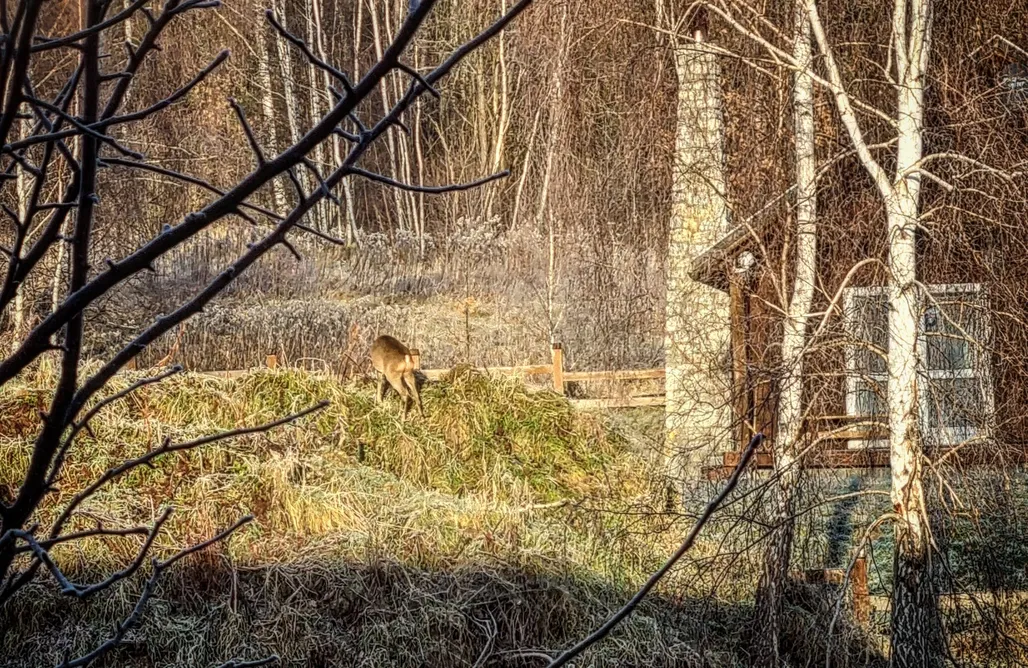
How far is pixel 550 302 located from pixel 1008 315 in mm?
9082

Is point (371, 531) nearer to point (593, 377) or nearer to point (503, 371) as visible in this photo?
point (503, 371)

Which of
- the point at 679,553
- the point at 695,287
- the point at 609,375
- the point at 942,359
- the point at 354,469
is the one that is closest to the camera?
the point at 679,553

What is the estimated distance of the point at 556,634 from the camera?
7.36m

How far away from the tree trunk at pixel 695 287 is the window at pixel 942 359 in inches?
33.2

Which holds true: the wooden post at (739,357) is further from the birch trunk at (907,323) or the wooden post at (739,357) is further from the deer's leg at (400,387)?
the deer's leg at (400,387)

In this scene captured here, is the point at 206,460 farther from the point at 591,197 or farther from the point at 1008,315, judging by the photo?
the point at 1008,315

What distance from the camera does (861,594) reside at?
6.95m

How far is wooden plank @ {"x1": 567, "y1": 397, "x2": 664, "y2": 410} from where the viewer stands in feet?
37.0

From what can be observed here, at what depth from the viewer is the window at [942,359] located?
6.07 meters

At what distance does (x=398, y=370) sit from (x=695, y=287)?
248 centimetres

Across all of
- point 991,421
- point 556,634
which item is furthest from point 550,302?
point 991,421

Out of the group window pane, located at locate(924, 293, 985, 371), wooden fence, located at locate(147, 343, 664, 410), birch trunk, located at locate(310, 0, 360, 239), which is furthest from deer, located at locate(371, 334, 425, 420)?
birch trunk, located at locate(310, 0, 360, 239)

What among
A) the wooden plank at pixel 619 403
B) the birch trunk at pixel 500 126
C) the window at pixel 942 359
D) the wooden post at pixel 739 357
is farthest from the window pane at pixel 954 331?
the birch trunk at pixel 500 126

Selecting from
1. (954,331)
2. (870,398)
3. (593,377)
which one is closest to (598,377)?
(593,377)
